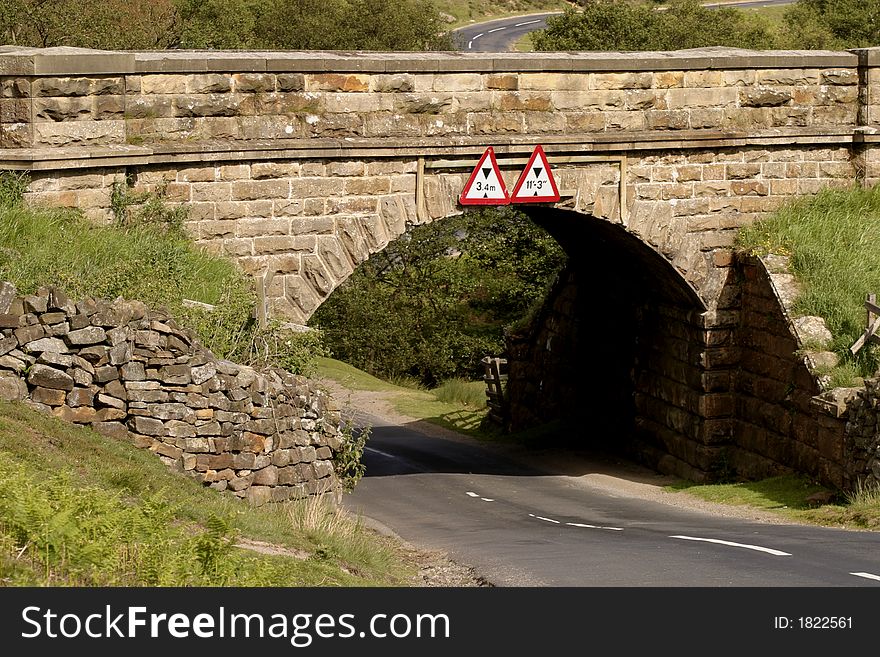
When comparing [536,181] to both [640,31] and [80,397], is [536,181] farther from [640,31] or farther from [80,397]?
[640,31]

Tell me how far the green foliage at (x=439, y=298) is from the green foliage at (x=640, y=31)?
7736mm

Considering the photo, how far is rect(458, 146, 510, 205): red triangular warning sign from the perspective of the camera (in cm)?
1527

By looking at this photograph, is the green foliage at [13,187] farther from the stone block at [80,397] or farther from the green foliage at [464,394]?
the green foliage at [464,394]

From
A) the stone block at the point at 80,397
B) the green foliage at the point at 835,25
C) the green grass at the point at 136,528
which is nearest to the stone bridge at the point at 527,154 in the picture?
the stone block at the point at 80,397

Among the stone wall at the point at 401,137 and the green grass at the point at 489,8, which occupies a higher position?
the green grass at the point at 489,8

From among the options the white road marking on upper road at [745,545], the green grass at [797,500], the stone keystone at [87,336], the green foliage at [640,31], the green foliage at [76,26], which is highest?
the green foliage at [640,31]

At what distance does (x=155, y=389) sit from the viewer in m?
11.7

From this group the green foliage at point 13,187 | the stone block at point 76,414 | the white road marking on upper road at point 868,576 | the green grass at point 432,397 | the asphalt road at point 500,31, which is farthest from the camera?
the asphalt road at point 500,31

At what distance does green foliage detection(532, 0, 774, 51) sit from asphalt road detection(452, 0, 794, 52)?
1093cm

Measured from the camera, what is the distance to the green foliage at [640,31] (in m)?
42.0

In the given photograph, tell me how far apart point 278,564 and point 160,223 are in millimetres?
5905

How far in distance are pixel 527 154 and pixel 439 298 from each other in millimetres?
21439

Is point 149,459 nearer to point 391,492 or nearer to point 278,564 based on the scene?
point 278,564

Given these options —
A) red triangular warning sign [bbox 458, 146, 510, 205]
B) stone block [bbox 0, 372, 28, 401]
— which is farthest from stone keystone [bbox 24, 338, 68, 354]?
red triangular warning sign [bbox 458, 146, 510, 205]
